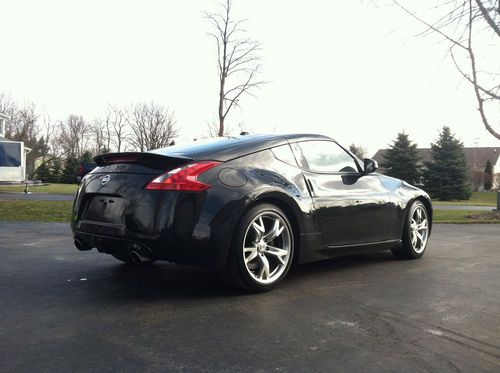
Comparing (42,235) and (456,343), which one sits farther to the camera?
(42,235)

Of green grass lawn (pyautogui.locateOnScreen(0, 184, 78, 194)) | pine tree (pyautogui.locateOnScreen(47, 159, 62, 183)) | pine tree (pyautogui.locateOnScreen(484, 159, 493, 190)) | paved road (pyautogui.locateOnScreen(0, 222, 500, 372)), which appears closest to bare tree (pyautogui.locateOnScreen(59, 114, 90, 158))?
pine tree (pyautogui.locateOnScreen(47, 159, 62, 183))

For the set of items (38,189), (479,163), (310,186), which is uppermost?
(479,163)

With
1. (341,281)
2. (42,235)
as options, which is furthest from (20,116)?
(341,281)

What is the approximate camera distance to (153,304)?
365cm

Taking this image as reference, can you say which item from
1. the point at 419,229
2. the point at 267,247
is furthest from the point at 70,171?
the point at 267,247

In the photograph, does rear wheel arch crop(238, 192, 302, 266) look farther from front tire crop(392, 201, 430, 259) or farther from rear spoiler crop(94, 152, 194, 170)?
front tire crop(392, 201, 430, 259)

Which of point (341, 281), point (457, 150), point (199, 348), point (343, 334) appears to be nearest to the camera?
point (199, 348)

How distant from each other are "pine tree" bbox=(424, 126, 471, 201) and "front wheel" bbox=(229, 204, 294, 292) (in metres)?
44.0

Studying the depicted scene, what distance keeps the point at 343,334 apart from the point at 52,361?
172 cm

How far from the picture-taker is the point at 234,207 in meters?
3.81

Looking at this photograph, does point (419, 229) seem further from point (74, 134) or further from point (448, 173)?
point (74, 134)

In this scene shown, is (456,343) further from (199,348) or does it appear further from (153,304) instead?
(153,304)

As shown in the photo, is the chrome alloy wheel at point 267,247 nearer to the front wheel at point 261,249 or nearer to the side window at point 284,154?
the front wheel at point 261,249

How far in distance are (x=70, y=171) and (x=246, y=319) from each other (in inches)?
2395
